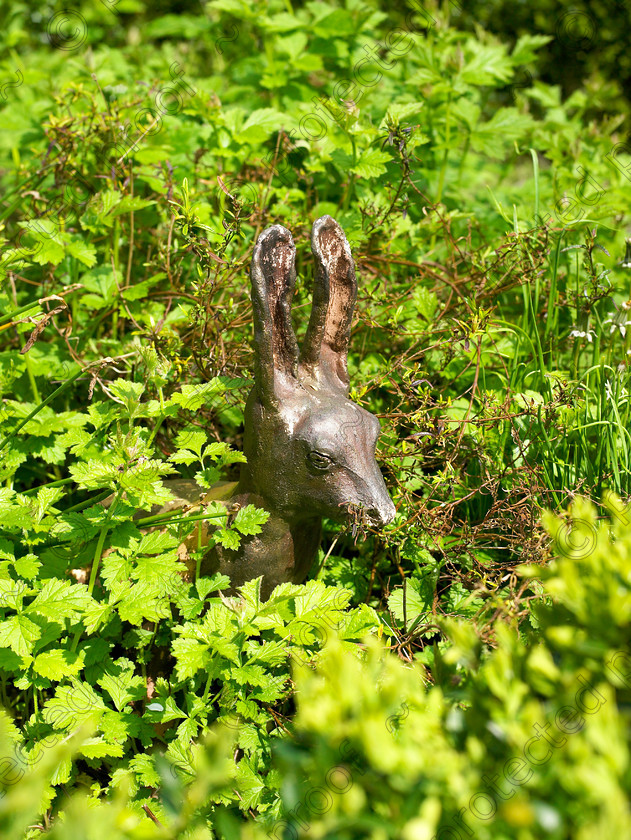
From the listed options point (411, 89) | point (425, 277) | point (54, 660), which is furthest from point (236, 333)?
point (411, 89)

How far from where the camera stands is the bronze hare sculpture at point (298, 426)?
1.98 m

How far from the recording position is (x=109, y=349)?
3.03 metres

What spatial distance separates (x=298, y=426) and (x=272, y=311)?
1.01 feet

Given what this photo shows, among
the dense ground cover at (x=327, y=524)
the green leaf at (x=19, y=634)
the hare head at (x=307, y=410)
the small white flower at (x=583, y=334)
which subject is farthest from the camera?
the small white flower at (x=583, y=334)

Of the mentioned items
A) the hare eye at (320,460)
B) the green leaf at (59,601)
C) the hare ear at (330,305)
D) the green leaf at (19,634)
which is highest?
the hare ear at (330,305)

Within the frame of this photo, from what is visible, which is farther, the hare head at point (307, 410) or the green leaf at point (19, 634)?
the hare head at point (307, 410)

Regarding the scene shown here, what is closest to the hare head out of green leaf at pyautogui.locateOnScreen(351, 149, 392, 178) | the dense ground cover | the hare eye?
the hare eye

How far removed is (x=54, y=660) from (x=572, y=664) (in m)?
1.32

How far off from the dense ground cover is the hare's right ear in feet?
0.77

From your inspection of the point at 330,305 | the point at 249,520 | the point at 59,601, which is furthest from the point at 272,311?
the point at 59,601

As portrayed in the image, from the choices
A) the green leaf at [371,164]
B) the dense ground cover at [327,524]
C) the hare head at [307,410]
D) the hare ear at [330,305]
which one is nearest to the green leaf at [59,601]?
the dense ground cover at [327,524]

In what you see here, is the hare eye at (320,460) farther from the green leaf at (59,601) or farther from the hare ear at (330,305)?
the green leaf at (59,601)

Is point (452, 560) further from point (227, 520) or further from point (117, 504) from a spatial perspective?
point (117, 504)

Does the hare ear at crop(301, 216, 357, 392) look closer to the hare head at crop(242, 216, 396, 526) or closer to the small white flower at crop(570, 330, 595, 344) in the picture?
the hare head at crop(242, 216, 396, 526)
